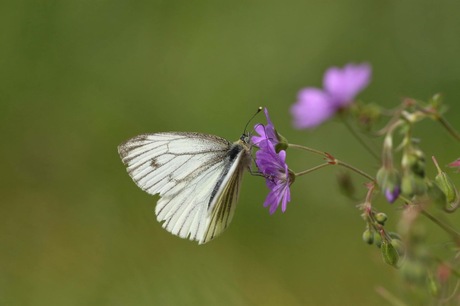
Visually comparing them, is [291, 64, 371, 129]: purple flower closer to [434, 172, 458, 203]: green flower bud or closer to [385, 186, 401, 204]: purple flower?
[385, 186, 401, 204]: purple flower

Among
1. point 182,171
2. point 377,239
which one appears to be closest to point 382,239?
point 377,239

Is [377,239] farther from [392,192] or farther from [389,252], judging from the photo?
[392,192]

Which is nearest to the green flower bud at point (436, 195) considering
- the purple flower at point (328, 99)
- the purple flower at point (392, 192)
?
the purple flower at point (392, 192)

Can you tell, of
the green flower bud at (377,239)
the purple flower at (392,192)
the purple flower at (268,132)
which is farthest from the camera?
the purple flower at (268,132)

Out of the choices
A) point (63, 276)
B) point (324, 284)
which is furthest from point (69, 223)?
point (324, 284)

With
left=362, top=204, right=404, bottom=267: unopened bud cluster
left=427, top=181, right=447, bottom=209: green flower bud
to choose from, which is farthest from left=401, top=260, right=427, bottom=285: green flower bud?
left=362, top=204, right=404, bottom=267: unopened bud cluster

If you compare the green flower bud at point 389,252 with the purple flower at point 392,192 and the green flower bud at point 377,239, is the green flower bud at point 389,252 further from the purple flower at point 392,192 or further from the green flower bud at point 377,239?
the purple flower at point 392,192
